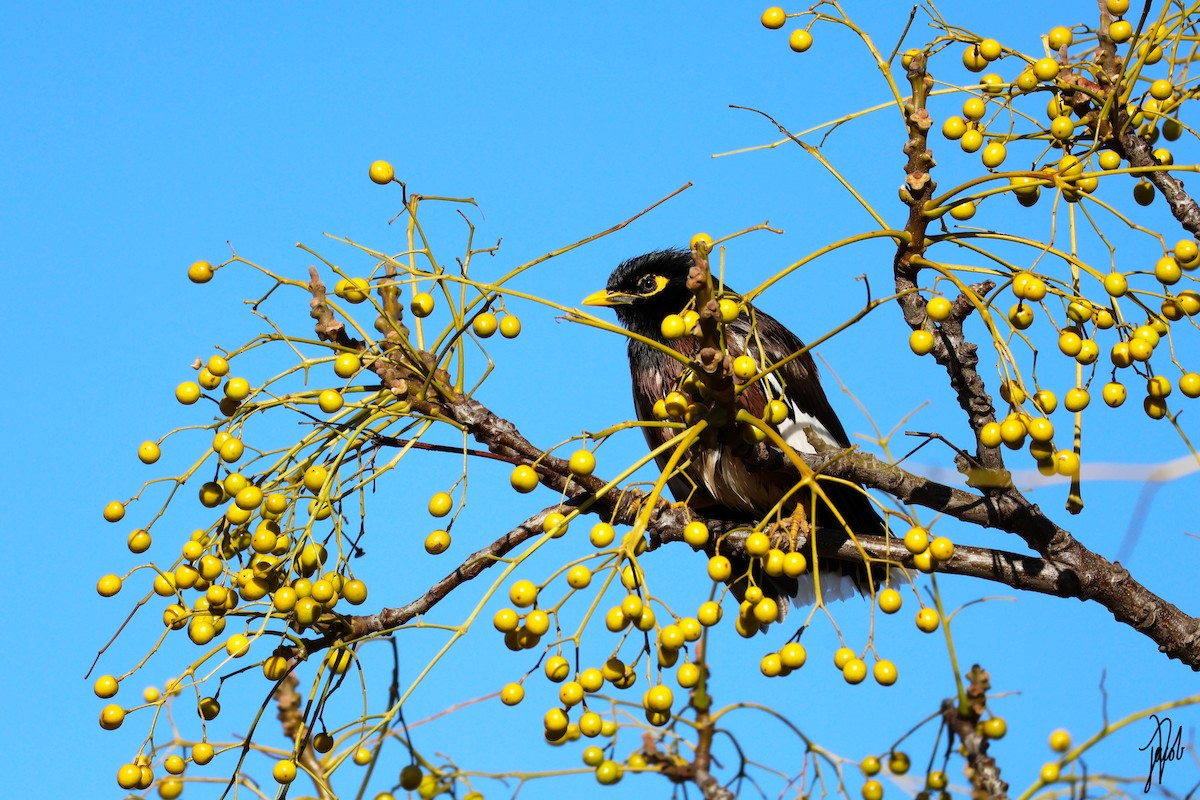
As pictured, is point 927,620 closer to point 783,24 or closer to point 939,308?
point 939,308

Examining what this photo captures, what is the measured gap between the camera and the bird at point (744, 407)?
496 centimetres

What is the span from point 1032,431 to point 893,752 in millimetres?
1060

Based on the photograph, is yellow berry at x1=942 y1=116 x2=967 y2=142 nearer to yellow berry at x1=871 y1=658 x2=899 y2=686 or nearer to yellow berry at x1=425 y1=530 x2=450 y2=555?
yellow berry at x1=871 y1=658 x2=899 y2=686

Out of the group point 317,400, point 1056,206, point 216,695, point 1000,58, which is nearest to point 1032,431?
point 1056,206

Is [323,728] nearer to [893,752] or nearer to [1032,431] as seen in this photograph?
[893,752]

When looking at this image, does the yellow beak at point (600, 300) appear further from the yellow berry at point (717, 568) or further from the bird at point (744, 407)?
the yellow berry at point (717, 568)

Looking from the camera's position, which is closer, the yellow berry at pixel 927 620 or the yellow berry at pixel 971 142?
the yellow berry at pixel 927 620

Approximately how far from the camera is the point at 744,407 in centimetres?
475

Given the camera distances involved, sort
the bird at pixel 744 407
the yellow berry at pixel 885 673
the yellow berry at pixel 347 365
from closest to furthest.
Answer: the yellow berry at pixel 885 673
the yellow berry at pixel 347 365
the bird at pixel 744 407

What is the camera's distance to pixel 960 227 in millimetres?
2713

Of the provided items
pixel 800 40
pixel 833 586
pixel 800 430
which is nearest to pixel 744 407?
pixel 800 430

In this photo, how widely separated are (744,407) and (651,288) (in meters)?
1.36

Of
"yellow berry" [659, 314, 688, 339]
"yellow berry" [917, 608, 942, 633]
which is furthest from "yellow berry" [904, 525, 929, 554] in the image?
"yellow berry" [659, 314, 688, 339]

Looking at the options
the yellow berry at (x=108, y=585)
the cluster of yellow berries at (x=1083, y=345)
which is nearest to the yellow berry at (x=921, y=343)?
the cluster of yellow berries at (x=1083, y=345)
